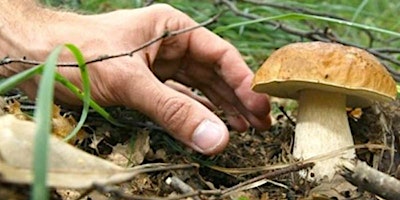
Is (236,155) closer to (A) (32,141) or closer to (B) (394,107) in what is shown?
(B) (394,107)

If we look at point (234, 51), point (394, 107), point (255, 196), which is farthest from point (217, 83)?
point (255, 196)

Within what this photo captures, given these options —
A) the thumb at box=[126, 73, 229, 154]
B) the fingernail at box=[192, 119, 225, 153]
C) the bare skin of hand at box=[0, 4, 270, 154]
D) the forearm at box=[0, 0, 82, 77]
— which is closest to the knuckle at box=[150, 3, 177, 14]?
the bare skin of hand at box=[0, 4, 270, 154]

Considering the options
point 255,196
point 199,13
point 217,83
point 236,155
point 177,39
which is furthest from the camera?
point 199,13

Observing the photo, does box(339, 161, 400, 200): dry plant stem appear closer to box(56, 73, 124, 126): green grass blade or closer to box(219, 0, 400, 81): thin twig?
box(56, 73, 124, 126): green grass blade

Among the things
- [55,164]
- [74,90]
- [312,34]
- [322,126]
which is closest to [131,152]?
[74,90]

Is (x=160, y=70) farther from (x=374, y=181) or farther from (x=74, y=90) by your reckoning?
(x=374, y=181)

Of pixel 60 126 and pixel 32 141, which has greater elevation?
pixel 32 141
